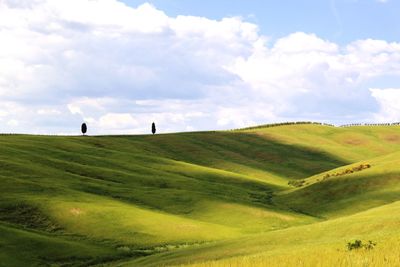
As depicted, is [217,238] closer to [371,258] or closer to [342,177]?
[342,177]

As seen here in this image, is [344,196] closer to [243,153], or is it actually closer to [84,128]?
[243,153]

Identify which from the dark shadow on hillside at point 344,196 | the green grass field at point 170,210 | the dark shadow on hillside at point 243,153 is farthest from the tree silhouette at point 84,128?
the dark shadow on hillside at point 344,196

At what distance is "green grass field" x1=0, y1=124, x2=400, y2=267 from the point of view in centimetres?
4109

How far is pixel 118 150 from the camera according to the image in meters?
140

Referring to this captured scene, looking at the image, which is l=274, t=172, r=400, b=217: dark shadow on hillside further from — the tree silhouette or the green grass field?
the tree silhouette

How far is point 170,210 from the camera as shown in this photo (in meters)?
82.2

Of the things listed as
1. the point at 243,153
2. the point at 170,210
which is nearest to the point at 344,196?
the point at 170,210

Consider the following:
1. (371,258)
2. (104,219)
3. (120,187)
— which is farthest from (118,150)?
(371,258)

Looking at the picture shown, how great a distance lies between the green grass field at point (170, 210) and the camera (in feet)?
135

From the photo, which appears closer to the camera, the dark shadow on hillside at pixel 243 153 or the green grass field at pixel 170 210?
the green grass field at pixel 170 210

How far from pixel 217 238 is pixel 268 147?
107086mm

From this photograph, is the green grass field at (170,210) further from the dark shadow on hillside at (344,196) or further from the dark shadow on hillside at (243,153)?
the dark shadow on hillside at (243,153)

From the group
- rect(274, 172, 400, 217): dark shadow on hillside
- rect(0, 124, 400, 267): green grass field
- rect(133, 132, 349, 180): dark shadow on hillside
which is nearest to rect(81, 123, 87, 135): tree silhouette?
rect(133, 132, 349, 180): dark shadow on hillside

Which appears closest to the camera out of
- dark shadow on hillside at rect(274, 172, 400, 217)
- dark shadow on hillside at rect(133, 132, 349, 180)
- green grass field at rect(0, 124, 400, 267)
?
green grass field at rect(0, 124, 400, 267)
